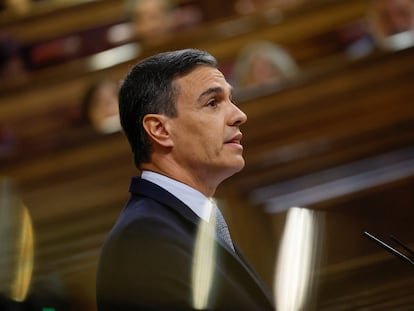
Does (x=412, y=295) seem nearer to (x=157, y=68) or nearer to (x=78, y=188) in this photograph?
(x=157, y=68)

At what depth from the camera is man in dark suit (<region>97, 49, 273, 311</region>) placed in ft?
2.45

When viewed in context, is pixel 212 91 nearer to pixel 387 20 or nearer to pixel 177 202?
pixel 177 202

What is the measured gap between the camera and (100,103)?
7.77 feet

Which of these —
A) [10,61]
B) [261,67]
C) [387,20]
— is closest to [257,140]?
[261,67]

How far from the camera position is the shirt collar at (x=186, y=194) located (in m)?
0.86

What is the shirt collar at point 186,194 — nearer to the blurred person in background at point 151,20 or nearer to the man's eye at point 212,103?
the man's eye at point 212,103

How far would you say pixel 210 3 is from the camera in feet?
10.6

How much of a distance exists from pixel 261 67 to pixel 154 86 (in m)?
1.60

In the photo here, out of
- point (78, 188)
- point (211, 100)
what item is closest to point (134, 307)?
point (211, 100)

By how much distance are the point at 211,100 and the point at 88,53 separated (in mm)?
2078

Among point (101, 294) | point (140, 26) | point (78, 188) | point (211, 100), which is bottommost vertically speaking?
point (78, 188)

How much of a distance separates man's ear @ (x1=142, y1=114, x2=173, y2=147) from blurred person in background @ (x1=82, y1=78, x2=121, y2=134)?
4.74ft

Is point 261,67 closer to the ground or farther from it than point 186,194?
closer to the ground

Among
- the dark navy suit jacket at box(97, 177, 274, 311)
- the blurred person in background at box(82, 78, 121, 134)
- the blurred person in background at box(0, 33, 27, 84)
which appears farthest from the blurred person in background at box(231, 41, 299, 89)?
the dark navy suit jacket at box(97, 177, 274, 311)
